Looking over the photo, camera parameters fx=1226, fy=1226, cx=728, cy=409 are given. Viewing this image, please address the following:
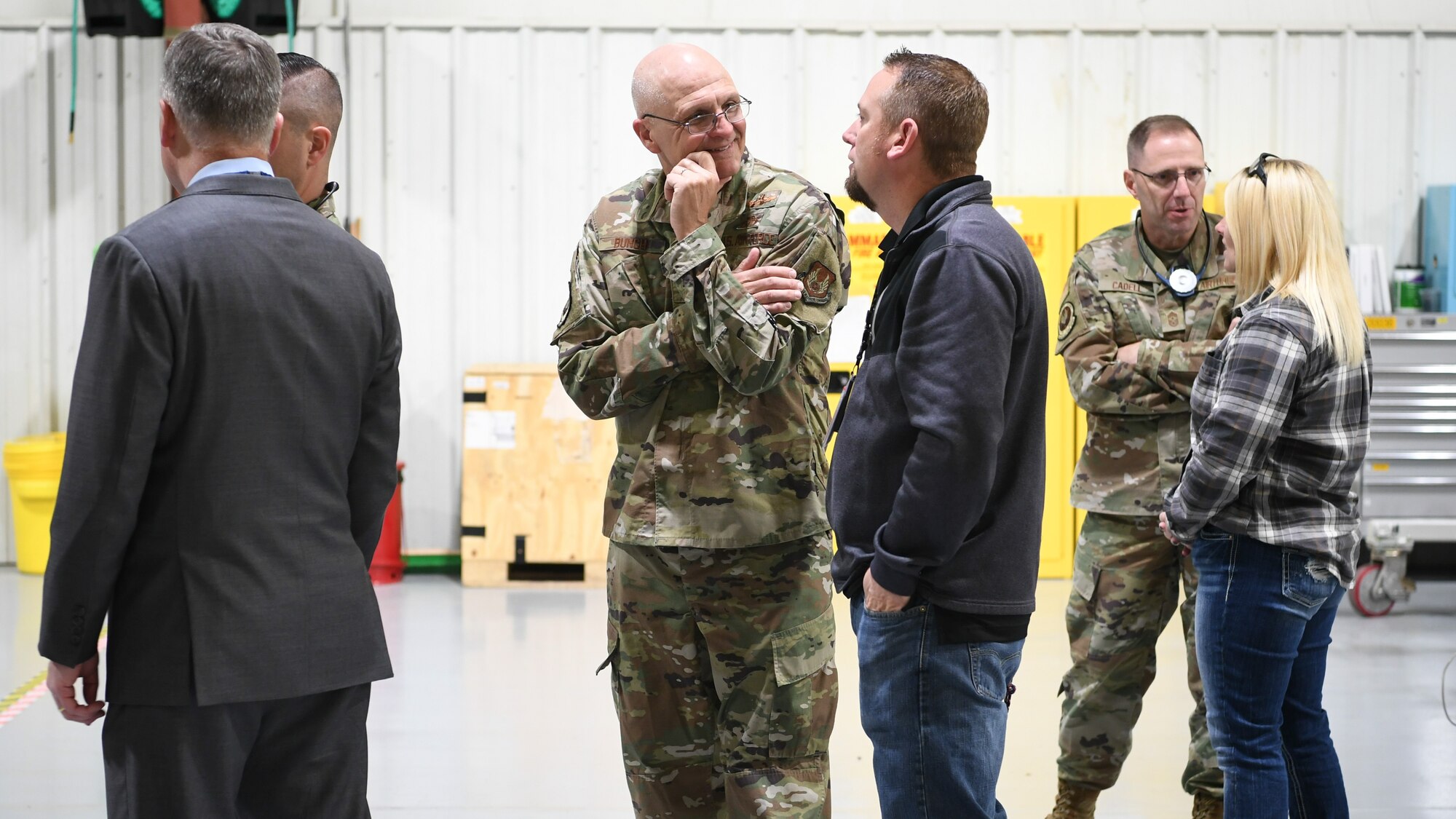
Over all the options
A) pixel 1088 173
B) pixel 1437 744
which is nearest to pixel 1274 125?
pixel 1088 173

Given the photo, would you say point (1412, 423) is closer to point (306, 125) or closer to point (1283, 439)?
point (1283, 439)

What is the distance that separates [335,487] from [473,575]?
219 inches

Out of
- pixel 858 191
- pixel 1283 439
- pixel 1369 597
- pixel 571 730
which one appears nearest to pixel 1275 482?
pixel 1283 439

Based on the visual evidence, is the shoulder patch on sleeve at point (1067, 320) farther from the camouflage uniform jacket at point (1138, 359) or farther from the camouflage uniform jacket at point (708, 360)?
the camouflage uniform jacket at point (708, 360)

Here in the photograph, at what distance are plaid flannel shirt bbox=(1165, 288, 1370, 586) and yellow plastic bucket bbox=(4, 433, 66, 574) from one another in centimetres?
693

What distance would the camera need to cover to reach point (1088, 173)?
8.00 meters

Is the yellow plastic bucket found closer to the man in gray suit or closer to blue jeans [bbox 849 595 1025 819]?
the man in gray suit

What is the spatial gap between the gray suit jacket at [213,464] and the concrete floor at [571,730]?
80.7 inches

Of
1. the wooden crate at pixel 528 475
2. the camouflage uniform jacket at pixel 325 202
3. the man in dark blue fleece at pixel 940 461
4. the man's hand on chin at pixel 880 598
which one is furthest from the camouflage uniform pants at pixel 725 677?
the wooden crate at pixel 528 475

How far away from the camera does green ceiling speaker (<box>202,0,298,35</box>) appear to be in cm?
718

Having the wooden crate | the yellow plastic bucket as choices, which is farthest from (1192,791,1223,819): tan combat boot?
the yellow plastic bucket

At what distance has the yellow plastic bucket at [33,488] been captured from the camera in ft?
24.4

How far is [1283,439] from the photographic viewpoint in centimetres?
261

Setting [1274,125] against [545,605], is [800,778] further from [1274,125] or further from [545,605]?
[1274,125]
